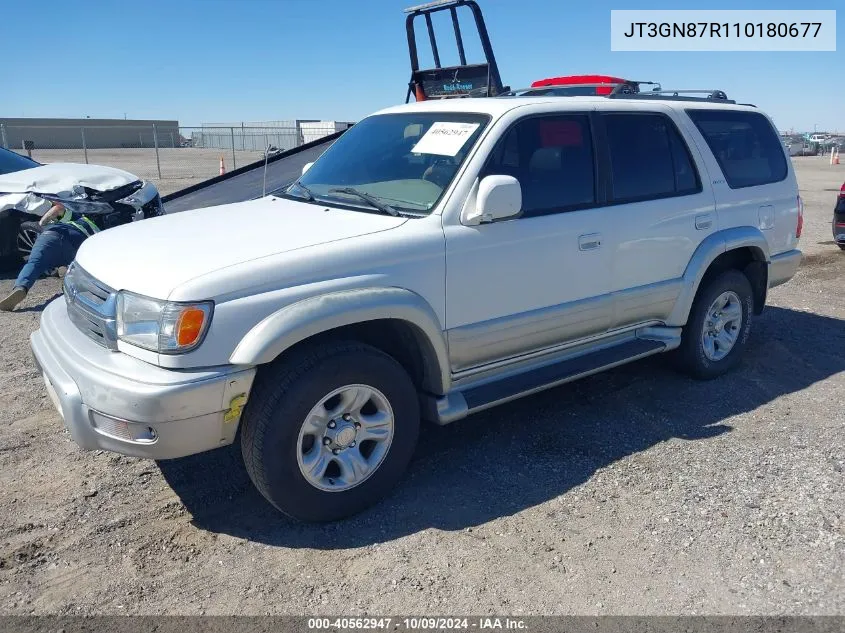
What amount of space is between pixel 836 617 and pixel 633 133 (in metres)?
2.97

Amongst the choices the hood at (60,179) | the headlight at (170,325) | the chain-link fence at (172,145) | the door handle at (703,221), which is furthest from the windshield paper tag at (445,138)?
the chain-link fence at (172,145)

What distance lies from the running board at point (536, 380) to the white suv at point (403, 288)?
0.04ft

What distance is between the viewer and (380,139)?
14.8 feet

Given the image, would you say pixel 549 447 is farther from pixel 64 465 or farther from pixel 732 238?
pixel 64 465

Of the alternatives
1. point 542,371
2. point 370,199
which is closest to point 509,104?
point 370,199

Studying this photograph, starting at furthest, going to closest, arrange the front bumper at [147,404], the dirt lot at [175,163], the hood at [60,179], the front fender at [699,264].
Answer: the dirt lot at [175,163], the hood at [60,179], the front fender at [699,264], the front bumper at [147,404]

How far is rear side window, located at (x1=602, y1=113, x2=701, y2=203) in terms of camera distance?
451cm

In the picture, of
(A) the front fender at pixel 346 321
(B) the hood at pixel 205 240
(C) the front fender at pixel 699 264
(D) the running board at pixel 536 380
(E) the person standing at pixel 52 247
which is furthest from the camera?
(E) the person standing at pixel 52 247

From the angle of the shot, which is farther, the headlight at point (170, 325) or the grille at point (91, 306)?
the grille at point (91, 306)

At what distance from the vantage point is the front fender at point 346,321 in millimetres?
3049

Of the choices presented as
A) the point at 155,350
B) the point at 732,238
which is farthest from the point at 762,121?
the point at 155,350

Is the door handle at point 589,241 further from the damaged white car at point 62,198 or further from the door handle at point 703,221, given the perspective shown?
the damaged white car at point 62,198

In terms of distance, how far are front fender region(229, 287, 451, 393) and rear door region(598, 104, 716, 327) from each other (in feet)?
4.56

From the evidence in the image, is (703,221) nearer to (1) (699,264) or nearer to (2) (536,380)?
(1) (699,264)
